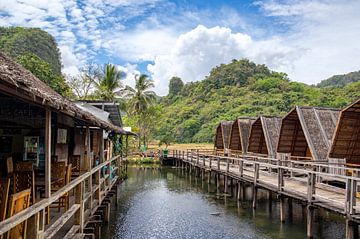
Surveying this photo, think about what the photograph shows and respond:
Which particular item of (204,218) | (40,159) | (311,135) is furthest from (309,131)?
(40,159)

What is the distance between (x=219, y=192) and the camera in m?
19.7

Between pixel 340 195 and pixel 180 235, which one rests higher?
pixel 340 195

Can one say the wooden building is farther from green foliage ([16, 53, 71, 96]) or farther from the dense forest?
the dense forest

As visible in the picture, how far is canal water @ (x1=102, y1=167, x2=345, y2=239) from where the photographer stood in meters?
11.3

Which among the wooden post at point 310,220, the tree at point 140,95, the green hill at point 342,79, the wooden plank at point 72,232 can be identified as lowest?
the wooden post at point 310,220

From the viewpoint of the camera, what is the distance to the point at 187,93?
72.6 metres

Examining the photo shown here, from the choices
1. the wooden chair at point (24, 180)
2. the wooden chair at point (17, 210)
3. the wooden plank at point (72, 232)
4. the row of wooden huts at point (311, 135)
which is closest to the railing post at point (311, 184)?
the row of wooden huts at point (311, 135)

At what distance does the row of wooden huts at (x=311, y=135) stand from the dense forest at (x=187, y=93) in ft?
53.0

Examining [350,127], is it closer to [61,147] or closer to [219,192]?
[219,192]

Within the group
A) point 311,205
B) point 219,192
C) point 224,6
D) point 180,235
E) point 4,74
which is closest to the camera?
point 4,74

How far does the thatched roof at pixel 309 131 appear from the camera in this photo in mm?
15820

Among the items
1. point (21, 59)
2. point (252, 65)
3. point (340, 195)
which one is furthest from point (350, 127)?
point (252, 65)

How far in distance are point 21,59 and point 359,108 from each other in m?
25.3

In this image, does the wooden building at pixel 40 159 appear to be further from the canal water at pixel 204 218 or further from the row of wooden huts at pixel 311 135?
the row of wooden huts at pixel 311 135
